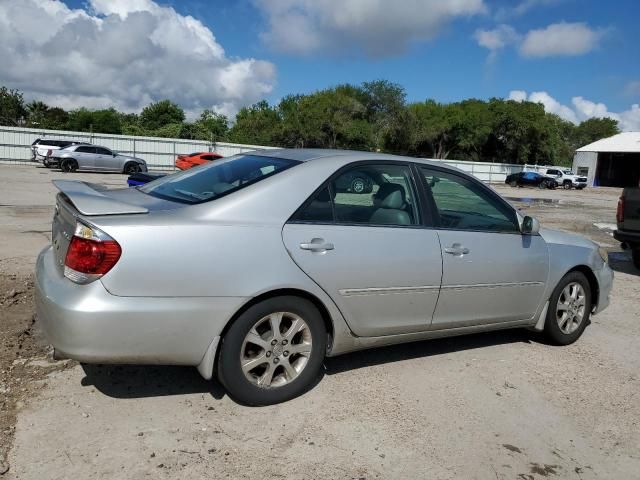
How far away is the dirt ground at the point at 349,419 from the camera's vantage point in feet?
9.55

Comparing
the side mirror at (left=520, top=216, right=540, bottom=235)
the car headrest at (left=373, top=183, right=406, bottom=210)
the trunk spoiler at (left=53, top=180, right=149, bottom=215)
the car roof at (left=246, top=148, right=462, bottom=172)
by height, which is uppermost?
the car roof at (left=246, top=148, right=462, bottom=172)

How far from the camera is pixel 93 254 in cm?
299

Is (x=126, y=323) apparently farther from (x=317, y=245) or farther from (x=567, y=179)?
(x=567, y=179)

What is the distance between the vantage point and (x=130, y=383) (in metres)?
3.73

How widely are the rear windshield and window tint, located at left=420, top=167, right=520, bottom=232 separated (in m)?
1.18

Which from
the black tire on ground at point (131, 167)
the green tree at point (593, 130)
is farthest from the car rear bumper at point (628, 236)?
the green tree at point (593, 130)

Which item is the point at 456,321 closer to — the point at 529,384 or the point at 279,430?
the point at 529,384

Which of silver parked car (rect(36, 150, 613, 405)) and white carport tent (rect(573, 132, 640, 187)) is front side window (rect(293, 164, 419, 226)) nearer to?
silver parked car (rect(36, 150, 613, 405))

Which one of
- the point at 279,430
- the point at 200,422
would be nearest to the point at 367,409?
the point at 279,430

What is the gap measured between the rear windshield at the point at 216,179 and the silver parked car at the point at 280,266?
0.06 ft

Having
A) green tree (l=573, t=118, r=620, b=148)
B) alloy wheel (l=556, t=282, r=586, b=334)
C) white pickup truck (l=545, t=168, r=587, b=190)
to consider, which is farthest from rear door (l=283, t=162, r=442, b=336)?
green tree (l=573, t=118, r=620, b=148)

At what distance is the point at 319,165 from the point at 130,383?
74.9 inches

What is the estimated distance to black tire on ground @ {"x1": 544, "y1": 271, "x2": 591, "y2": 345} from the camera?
15.9 ft

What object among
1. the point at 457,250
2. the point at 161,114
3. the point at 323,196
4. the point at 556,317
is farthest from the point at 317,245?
the point at 161,114
